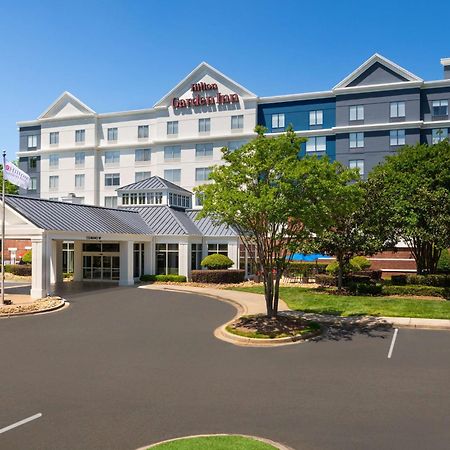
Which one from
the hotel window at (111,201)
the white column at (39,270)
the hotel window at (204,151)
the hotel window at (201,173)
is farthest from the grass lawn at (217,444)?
the hotel window at (111,201)

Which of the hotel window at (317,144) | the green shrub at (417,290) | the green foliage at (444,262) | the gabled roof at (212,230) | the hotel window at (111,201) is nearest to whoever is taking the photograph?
the green shrub at (417,290)

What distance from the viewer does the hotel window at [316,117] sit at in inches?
2202

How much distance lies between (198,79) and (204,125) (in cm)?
612

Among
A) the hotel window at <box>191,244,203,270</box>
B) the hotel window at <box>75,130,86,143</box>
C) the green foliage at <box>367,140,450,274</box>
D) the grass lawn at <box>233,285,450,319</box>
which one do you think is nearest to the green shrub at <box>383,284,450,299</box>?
the grass lawn at <box>233,285,450,319</box>

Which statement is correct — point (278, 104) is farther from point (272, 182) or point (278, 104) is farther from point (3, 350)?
point (3, 350)

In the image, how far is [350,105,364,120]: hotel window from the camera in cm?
5341

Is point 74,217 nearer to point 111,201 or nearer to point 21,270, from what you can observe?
point 21,270

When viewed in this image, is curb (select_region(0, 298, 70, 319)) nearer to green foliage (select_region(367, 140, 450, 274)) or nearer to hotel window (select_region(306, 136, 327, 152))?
green foliage (select_region(367, 140, 450, 274))

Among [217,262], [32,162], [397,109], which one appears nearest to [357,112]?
[397,109]

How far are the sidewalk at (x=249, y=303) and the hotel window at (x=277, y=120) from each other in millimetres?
30245

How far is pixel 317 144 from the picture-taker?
184ft

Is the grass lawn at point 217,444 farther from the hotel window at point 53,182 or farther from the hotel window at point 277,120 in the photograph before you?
the hotel window at point 53,182

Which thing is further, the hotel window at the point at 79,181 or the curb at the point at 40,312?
the hotel window at the point at 79,181

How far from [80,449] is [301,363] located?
24.2ft
